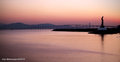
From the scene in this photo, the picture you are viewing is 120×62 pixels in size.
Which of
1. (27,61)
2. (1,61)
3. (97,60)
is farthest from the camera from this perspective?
(97,60)

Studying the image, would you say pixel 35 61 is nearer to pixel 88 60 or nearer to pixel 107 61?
pixel 88 60

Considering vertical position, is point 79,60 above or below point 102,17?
below

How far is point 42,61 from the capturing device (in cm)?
612

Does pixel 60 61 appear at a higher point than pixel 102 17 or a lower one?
lower

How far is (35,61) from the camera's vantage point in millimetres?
6109

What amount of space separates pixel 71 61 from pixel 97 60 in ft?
3.15

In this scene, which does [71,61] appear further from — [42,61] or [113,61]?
[113,61]

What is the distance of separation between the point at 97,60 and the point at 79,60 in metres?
0.65

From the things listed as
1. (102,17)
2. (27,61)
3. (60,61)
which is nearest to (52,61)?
(60,61)

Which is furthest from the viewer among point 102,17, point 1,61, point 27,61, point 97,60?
point 102,17

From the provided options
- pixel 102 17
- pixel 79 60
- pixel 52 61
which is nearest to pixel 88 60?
pixel 79 60

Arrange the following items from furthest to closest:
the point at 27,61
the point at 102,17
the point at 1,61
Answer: the point at 102,17, the point at 27,61, the point at 1,61

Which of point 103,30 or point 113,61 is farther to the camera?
point 103,30

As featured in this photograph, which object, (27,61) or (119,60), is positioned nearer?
(27,61)
